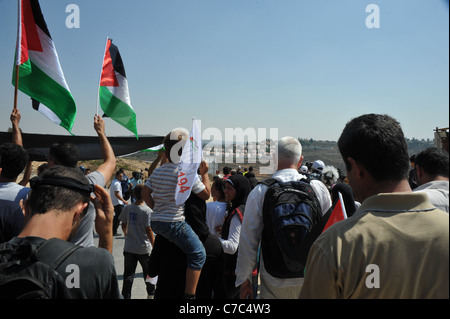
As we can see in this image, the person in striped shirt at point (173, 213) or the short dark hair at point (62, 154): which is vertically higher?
the short dark hair at point (62, 154)

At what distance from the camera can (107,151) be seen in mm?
3076

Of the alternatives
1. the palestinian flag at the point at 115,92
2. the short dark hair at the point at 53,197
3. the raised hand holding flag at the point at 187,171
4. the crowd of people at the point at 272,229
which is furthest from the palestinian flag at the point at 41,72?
the short dark hair at the point at 53,197

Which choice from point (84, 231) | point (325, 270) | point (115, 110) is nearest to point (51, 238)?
point (325, 270)

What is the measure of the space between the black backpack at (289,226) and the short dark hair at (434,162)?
121 centimetres

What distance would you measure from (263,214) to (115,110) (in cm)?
403

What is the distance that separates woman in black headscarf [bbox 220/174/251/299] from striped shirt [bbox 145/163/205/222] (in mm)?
467

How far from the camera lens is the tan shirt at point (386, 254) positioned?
123 cm

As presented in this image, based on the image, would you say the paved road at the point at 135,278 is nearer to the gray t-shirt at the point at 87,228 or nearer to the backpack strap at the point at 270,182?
the gray t-shirt at the point at 87,228

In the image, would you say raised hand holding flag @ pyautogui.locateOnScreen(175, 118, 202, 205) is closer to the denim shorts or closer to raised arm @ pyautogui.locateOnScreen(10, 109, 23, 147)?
the denim shorts

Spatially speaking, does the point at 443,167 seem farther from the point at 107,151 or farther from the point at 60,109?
the point at 60,109

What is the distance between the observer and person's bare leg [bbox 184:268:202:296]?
376cm

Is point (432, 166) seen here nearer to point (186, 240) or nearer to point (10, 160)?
point (186, 240)

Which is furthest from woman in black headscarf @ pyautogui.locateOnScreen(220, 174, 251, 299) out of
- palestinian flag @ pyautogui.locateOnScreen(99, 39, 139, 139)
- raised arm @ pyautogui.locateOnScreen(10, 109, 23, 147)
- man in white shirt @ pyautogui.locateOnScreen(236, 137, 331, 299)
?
palestinian flag @ pyautogui.locateOnScreen(99, 39, 139, 139)

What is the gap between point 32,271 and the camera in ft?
4.41
